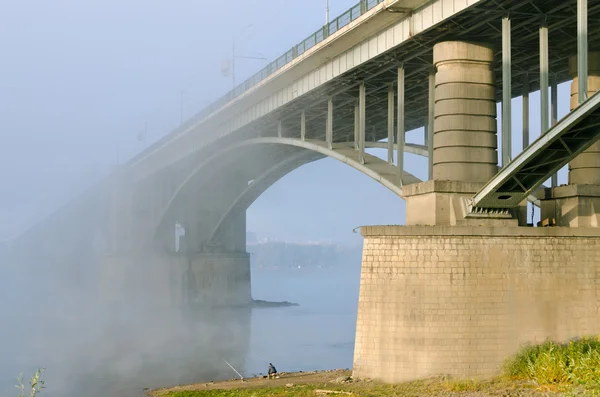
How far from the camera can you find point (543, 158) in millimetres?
22375

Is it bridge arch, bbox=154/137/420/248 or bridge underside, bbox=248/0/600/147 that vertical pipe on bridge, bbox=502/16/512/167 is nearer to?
bridge underside, bbox=248/0/600/147

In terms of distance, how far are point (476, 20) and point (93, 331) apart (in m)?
43.0

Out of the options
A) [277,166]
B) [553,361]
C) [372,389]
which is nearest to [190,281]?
[277,166]

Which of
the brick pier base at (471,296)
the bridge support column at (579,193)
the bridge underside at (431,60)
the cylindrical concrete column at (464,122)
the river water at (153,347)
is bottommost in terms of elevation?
the river water at (153,347)

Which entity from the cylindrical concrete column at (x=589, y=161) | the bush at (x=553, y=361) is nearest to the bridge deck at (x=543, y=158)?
the cylindrical concrete column at (x=589, y=161)

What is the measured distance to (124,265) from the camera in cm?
7806

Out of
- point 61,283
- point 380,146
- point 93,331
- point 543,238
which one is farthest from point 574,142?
point 61,283

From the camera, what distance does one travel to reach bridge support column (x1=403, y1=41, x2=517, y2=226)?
24016mm

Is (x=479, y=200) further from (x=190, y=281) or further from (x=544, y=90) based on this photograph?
(x=190, y=281)

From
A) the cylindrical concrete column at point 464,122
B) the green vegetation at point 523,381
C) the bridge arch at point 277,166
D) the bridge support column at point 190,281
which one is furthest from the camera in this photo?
the bridge support column at point 190,281

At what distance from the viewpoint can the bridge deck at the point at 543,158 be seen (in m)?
20.0

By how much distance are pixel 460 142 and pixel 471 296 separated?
4812mm

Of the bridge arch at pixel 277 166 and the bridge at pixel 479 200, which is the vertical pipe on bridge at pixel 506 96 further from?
the bridge arch at pixel 277 166

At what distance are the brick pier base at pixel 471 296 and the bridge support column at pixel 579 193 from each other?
0.84 m
